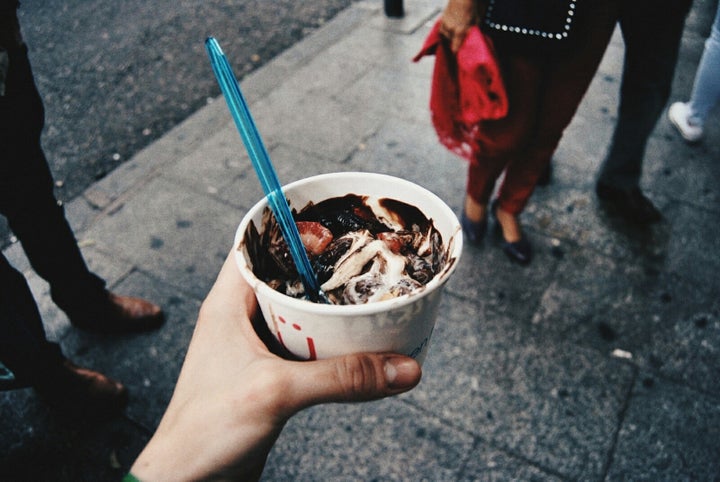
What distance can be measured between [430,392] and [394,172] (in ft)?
5.08

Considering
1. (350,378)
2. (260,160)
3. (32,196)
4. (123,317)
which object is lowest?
(123,317)

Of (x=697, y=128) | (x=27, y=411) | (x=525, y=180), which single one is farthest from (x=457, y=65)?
(x=27, y=411)

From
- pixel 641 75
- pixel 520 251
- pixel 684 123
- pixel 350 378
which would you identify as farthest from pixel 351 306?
pixel 684 123

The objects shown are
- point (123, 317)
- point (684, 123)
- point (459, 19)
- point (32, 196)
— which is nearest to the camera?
point (32, 196)

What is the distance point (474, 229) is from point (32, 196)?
206 centimetres

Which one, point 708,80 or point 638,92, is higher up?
point 638,92

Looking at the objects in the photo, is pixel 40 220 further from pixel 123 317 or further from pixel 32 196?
pixel 123 317

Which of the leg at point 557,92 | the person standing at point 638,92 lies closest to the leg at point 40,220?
the leg at point 557,92

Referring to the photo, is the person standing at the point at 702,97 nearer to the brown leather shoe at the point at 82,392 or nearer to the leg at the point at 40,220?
the leg at the point at 40,220

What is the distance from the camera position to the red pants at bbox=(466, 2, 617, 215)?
211cm

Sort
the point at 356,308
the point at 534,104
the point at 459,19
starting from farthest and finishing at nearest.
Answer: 1. the point at 534,104
2. the point at 459,19
3. the point at 356,308

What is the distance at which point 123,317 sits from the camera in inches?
97.3

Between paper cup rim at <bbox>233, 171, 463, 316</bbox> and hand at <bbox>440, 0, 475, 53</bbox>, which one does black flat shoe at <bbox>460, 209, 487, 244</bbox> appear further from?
paper cup rim at <bbox>233, 171, 463, 316</bbox>

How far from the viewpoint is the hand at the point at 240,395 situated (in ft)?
3.54
